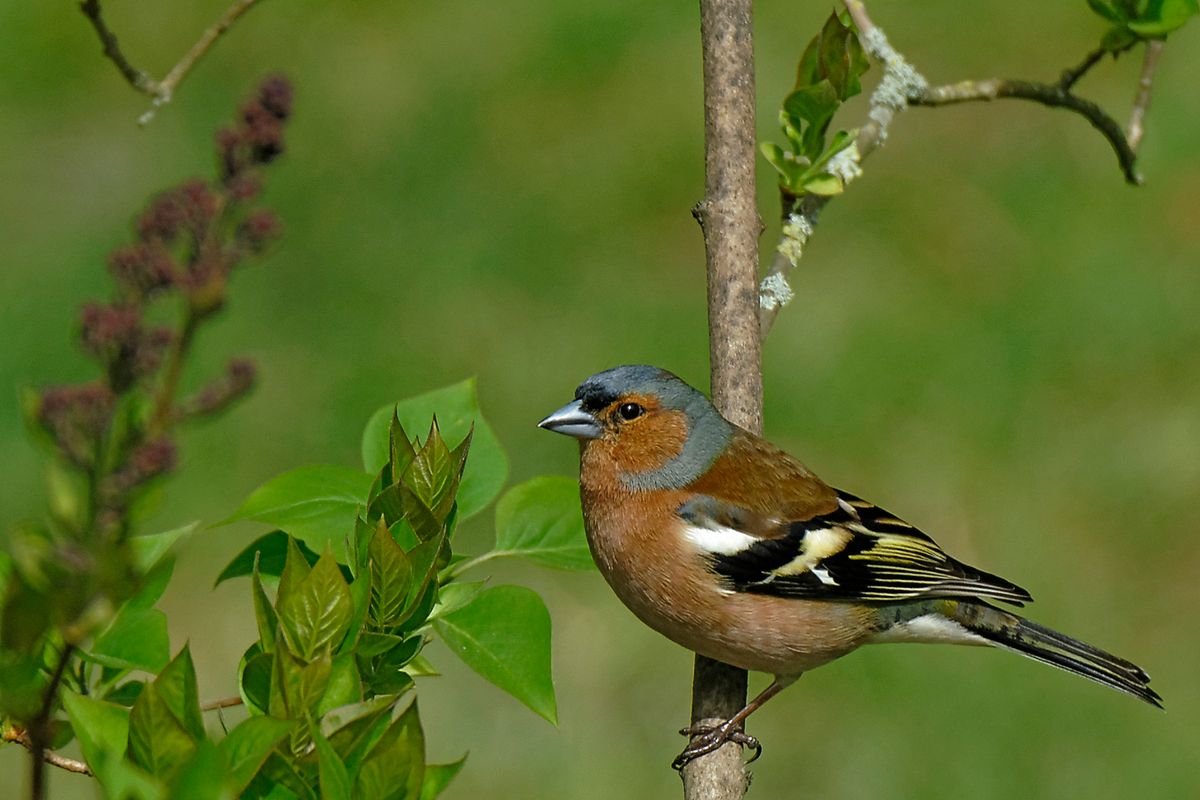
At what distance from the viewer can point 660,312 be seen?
788 cm

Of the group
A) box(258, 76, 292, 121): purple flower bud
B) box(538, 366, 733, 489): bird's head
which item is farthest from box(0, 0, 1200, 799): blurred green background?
box(258, 76, 292, 121): purple flower bud

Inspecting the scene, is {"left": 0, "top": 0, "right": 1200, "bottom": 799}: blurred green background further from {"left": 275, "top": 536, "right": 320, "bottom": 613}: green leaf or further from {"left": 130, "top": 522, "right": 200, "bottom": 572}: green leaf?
{"left": 275, "top": 536, "right": 320, "bottom": 613}: green leaf

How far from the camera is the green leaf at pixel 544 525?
7.48ft

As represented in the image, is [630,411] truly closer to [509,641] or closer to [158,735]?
[509,641]

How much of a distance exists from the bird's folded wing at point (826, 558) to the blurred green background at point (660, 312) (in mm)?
2287

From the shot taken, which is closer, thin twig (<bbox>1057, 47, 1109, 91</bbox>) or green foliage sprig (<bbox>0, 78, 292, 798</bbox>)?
green foliage sprig (<bbox>0, 78, 292, 798</bbox>)

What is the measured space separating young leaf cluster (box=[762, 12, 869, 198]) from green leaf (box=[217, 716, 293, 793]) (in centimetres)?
195

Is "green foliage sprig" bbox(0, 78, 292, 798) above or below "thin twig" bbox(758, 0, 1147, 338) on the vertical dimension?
below

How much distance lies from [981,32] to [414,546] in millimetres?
8629

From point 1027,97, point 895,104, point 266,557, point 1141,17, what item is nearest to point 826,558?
point 895,104

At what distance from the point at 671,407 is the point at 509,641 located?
1.92 m

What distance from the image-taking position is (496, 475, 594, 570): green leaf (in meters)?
2.28

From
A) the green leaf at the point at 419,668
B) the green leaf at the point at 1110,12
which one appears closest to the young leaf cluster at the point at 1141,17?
the green leaf at the point at 1110,12

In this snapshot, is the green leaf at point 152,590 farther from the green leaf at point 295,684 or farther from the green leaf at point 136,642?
the green leaf at point 295,684
